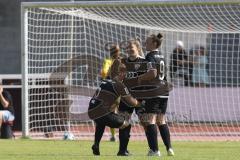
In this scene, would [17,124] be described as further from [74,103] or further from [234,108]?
[234,108]

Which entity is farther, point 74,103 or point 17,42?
point 17,42

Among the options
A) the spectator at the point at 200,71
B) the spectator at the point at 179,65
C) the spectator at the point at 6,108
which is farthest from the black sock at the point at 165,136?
the spectator at the point at 200,71

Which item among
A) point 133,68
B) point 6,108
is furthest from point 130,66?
point 6,108

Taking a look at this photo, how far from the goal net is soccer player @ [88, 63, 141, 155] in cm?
464

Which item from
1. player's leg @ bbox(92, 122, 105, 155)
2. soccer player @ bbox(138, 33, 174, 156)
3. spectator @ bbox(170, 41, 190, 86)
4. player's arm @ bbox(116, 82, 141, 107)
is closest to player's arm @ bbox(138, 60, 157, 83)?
soccer player @ bbox(138, 33, 174, 156)

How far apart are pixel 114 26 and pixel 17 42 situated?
530 cm

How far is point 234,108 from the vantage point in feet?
71.3

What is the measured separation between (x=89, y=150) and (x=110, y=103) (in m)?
1.40

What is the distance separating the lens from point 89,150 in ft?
50.0

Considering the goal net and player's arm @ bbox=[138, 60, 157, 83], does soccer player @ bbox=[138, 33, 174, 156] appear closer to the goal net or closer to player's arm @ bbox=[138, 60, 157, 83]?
player's arm @ bbox=[138, 60, 157, 83]

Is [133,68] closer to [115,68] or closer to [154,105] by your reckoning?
[115,68]

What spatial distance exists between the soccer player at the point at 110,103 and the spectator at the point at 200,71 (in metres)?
8.28

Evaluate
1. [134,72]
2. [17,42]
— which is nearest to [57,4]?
[134,72]

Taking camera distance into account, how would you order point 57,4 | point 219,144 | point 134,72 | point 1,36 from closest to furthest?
point 134,72 < point 219,144 < point 57,4 < point 1,36
